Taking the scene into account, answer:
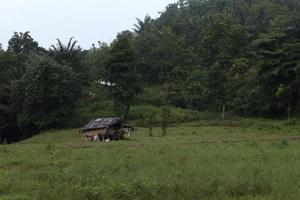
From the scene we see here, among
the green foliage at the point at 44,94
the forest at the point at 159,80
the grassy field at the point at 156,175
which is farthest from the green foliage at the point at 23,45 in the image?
the grassy field at the point at 156,175

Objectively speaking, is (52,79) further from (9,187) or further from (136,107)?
(9,187)

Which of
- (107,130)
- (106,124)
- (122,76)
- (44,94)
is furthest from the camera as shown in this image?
(122,76)

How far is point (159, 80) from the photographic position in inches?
2884

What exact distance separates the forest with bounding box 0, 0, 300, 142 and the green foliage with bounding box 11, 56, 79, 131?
0.35ft

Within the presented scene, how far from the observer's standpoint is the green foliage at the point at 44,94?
183ft

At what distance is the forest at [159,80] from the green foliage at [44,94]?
0.11m

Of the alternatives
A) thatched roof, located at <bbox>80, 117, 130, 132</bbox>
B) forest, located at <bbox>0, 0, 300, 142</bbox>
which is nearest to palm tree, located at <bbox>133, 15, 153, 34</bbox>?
forest, located at <bbox>0, 0, 300, 142</bbox>

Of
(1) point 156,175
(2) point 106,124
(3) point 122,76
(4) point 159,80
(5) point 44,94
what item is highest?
(4) point 159,80

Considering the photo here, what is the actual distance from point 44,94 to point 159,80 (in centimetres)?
2167

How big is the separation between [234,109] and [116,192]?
47915mm

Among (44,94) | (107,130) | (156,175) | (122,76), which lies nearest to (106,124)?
(107,130)

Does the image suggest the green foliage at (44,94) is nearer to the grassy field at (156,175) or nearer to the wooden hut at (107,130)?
the wooden hut at (107,130)

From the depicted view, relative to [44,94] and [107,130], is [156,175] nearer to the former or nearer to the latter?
[107,130]

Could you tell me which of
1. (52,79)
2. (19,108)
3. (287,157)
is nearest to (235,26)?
(52,79)
